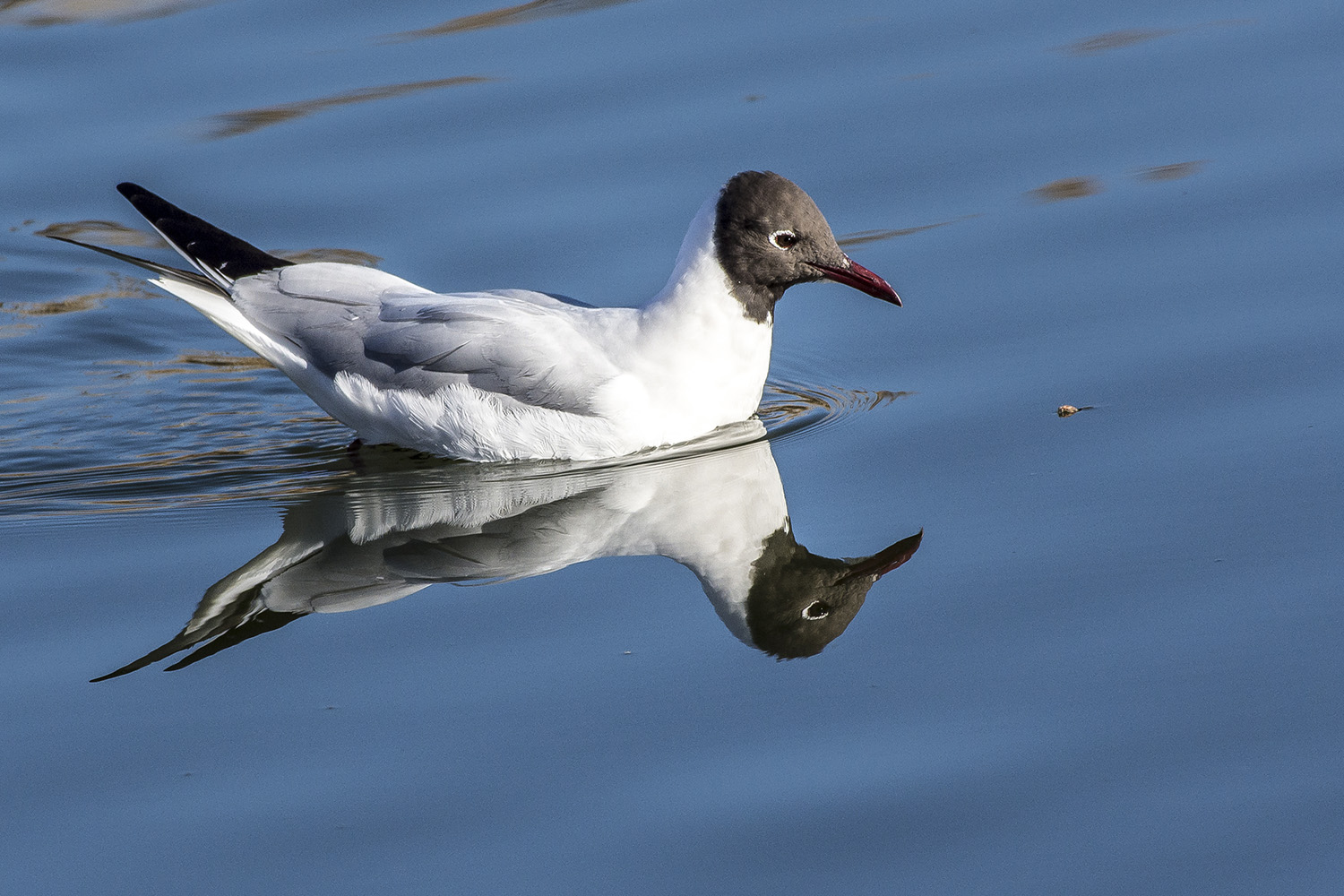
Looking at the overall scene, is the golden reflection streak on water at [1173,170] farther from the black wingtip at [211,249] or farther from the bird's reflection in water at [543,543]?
the black wingtip at [211,249]

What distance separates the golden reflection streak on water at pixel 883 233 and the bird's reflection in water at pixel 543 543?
1835mm

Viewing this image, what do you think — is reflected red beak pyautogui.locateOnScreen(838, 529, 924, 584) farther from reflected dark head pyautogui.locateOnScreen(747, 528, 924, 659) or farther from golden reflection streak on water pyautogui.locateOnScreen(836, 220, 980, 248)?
golden reflection streak on water pyautogui.locateOnScreen(836, 220, 980, 248)

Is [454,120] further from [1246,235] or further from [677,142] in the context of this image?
[1246,235]

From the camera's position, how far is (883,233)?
887 centimetres

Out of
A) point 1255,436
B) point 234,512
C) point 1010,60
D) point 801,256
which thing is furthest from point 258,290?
point 1010,60

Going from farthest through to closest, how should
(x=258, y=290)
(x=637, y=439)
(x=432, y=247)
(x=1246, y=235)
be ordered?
(x=432, y=247) < (x=1246, y=235) < (x=258, y=290) < (x=637, y=439)

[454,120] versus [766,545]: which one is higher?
[454,120]

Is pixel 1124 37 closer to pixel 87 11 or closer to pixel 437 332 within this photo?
pixel 437 332

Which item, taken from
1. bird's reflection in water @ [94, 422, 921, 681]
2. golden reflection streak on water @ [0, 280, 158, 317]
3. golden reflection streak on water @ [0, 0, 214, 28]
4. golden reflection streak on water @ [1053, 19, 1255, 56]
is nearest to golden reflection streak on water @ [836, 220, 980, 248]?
bird's reflection in water @ [94, 422, 921, 681]

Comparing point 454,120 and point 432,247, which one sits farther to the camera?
point 454,120

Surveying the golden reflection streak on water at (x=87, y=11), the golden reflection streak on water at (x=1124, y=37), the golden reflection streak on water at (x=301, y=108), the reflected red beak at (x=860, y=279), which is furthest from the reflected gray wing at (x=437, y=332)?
the golden reflection streak on water at (x=87, y=11)

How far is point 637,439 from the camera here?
7160mm

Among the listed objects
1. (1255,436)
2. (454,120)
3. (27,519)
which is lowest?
(1255,436)

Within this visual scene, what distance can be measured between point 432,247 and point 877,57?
3076 mm
